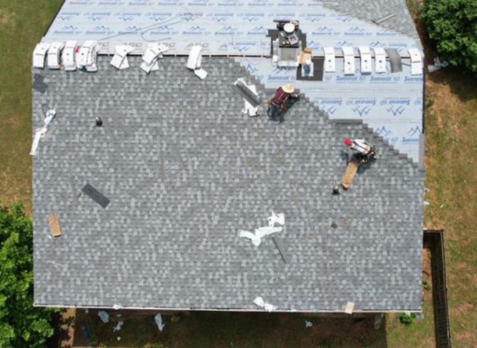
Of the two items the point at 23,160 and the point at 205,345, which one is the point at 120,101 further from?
the point at 205,345

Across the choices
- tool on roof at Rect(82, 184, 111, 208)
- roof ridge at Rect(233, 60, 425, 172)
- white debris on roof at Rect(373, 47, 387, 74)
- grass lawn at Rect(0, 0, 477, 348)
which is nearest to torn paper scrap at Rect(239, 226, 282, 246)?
roof ridge at Rect(233, 60, 425, 172)

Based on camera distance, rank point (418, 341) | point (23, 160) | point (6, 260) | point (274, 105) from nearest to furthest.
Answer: point (274, 105), point (6, 260), point (418, 341), point (23, 160)

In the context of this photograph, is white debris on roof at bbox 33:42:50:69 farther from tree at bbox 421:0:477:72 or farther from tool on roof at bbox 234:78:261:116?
tree at bbox 421:0:477:72

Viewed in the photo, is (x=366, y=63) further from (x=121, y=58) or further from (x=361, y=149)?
(x=121, y=58)

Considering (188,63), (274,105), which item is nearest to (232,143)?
(274,105)

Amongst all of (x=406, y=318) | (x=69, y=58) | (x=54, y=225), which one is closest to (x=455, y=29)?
(x=406, y=318)

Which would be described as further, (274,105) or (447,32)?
(447,32)
